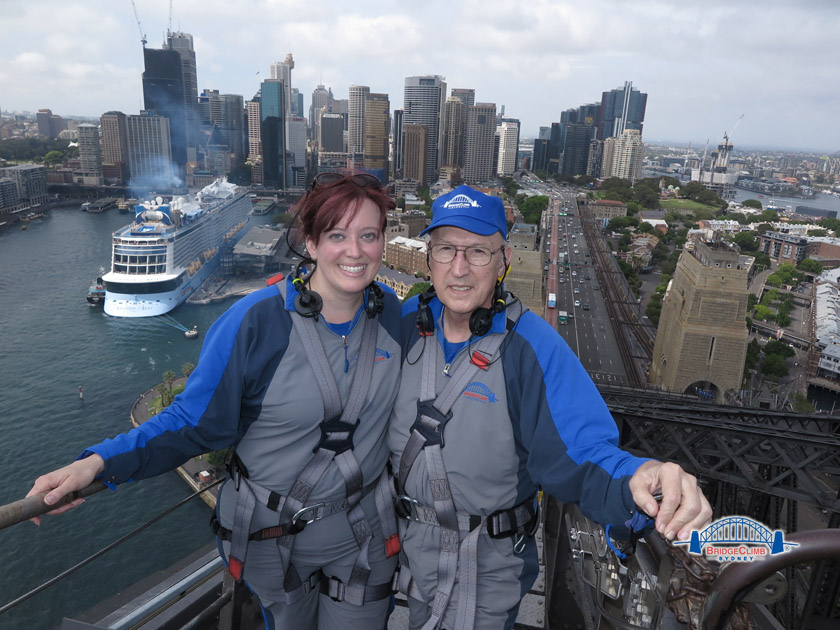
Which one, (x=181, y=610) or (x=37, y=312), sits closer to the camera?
(x=181, y=610)

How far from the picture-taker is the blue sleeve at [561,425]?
0.73 meters

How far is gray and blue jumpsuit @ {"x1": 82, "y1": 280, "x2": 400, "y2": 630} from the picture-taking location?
34.6 inches

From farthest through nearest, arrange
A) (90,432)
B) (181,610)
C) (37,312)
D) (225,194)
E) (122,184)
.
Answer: (122,184), (225,194), (37,312), (90,432), (181,610)

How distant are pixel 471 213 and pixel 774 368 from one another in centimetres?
1331

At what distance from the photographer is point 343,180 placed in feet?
3.13

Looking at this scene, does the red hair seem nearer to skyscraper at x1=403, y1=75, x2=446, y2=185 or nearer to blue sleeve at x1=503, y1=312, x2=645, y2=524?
blue sleeve at x1=503, y1=312, x2=645, y2=524

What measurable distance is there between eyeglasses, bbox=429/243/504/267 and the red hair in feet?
0.43

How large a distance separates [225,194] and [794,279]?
21300mm

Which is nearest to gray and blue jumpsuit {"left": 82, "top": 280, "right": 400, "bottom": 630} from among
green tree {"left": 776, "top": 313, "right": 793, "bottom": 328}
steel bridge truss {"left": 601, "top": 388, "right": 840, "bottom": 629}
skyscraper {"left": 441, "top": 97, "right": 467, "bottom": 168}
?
steel bridge truss {"left": 601, "top": 388, "right": 840, "bottom": 629}

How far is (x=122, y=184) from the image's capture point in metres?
36.3

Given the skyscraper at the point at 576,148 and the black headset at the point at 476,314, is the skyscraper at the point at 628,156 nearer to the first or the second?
the skyscraper at the point at 576,148

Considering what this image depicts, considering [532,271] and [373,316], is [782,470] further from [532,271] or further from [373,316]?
[532,271]

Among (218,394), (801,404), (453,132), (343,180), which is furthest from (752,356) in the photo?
(453,132)

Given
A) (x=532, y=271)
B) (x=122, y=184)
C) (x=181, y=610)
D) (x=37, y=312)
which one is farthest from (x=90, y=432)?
(x=122, y=184)
